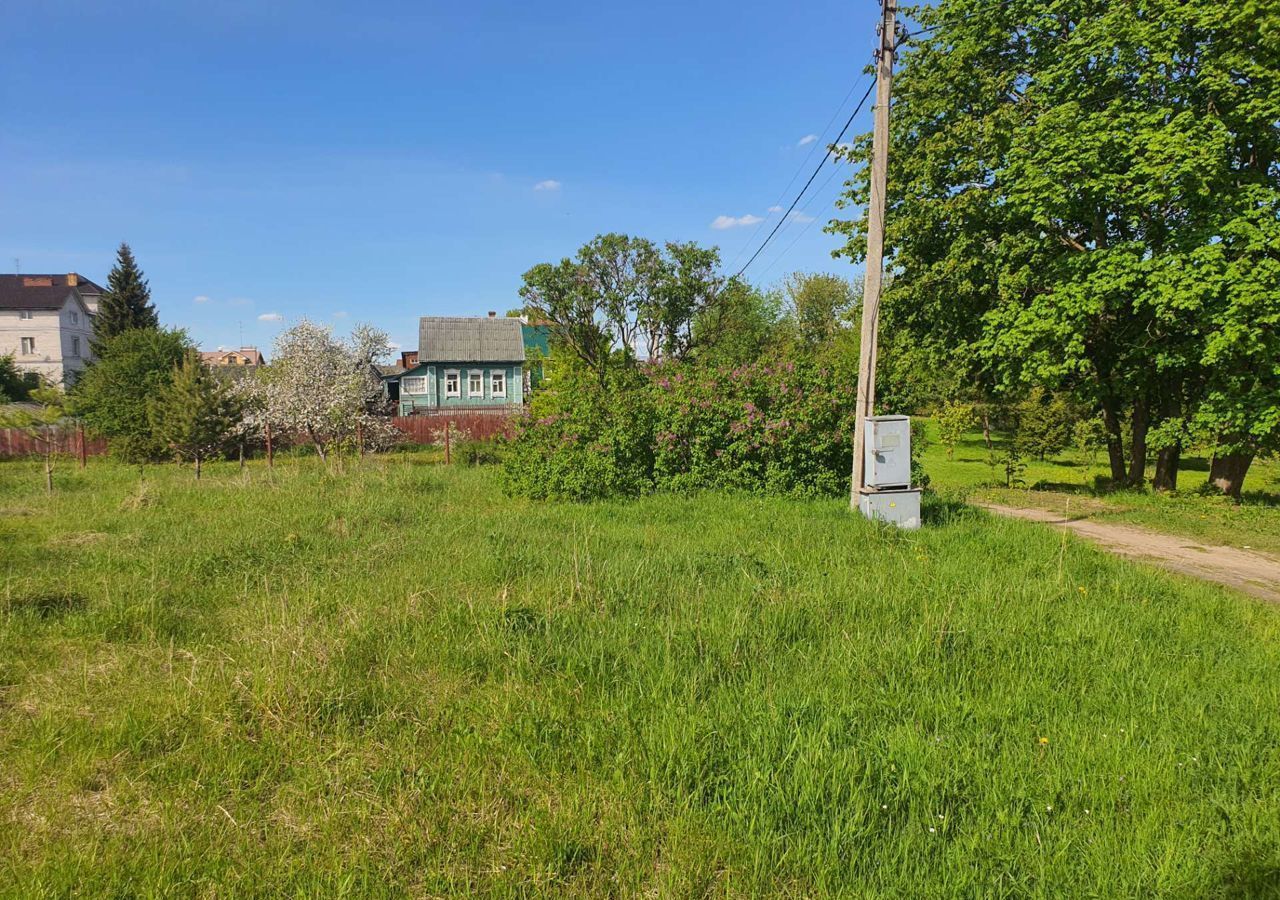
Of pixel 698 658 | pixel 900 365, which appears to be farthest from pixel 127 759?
pixel 900 365

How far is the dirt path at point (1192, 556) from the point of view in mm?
7546

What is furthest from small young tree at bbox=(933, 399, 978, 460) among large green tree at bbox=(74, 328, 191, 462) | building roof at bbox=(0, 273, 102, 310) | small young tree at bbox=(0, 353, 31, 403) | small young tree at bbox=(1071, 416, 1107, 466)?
building roof at bbox=(0, 273, 102, 310)

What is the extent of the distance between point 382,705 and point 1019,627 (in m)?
4.66

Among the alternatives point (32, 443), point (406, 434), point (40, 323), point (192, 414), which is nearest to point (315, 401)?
point (192, 414)

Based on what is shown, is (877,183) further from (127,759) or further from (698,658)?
(127,759)

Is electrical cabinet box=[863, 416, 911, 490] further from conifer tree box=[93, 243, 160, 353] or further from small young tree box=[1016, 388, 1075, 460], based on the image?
conifer tree box=[93, 243, 160, 353]

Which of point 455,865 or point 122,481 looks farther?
point 122,481

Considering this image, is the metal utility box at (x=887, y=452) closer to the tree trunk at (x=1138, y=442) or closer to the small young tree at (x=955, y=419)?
the tree trunk at (x=1138, y=442)

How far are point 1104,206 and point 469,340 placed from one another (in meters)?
35.3

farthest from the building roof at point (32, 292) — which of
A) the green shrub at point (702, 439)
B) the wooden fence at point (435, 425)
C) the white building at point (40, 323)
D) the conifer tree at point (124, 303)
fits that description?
the green shrub at point (702, 439)

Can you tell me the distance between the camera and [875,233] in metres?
9.31

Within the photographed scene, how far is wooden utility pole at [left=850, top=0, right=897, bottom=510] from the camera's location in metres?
9.20

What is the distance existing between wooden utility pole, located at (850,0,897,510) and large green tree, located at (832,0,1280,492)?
5453 millimetres

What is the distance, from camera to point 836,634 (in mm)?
4910
